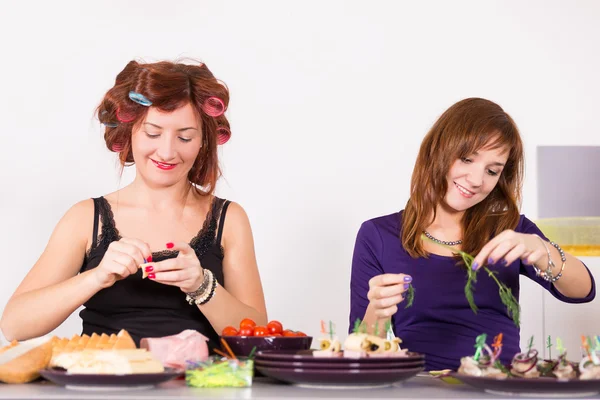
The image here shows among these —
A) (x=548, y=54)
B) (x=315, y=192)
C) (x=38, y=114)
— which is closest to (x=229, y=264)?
(x=315, y=192)

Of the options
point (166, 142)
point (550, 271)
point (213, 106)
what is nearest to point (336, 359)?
point (550, 271)

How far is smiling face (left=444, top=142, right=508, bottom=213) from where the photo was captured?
2.35 metres

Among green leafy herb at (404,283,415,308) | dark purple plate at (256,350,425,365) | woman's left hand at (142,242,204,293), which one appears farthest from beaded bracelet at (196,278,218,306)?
dark purple plate at (256,350,425,365)

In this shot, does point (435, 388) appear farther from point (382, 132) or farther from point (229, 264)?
point (382, 132)

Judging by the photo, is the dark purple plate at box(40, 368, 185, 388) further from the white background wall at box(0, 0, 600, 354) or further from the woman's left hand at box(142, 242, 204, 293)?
the white background wall at box(0, 0, 600, 354)

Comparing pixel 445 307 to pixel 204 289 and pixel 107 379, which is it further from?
pixel 107 379

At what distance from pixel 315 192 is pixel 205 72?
145cm

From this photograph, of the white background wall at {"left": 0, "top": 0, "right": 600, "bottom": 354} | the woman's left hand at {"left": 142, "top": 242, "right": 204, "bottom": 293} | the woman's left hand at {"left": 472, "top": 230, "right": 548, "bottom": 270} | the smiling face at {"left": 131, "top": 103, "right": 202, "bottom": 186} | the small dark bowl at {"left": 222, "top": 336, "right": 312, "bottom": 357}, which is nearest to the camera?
the small dark bowl at {"left": 222, "top": 336, "right": 312, "bottom": 357}

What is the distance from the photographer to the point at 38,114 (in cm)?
377

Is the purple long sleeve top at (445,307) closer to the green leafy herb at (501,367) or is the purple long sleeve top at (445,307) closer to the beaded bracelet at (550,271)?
the beaded bracelet at (550,271)

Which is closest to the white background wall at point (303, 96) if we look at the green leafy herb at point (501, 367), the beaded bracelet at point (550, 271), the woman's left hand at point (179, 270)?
the beaded bracelet at point (550, 271)

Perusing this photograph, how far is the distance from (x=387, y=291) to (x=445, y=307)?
21.2 inches

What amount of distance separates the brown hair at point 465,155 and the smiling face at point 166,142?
69cm

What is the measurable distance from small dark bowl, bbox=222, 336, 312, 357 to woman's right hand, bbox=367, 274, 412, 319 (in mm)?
307
